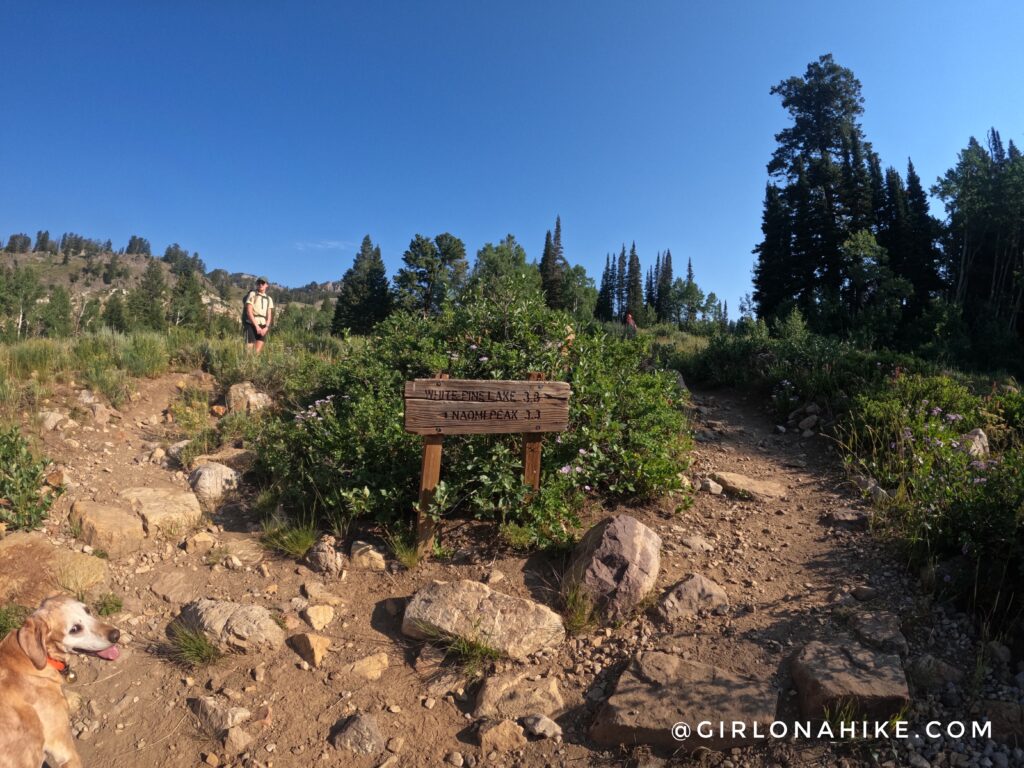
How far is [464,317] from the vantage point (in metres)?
6.92

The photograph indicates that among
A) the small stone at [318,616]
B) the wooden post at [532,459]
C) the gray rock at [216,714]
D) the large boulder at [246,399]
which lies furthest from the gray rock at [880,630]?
the large boulder at [246,399]

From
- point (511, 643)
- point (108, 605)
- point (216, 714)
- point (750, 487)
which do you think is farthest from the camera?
point (750, 487)

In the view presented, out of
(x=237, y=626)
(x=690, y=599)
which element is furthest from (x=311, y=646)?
(x=690, y=599)

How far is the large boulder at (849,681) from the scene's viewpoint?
2693mm

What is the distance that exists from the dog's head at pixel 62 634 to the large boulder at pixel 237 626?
102cm

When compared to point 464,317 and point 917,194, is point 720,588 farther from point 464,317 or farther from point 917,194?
point 917,194

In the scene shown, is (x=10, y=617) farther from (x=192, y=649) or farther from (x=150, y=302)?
(x=150, y=302)

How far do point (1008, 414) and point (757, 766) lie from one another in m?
6.39

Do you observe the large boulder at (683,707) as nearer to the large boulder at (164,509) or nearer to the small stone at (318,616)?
the small stone at (318,616)

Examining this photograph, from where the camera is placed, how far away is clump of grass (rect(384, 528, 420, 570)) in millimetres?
4207

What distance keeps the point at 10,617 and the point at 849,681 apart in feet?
16.4

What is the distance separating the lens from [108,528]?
4.58 m

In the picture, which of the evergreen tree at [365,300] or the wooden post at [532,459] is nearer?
the wooden post at [532,459]

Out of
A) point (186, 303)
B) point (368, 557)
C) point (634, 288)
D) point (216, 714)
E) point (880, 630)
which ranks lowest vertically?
point (216, 714)
